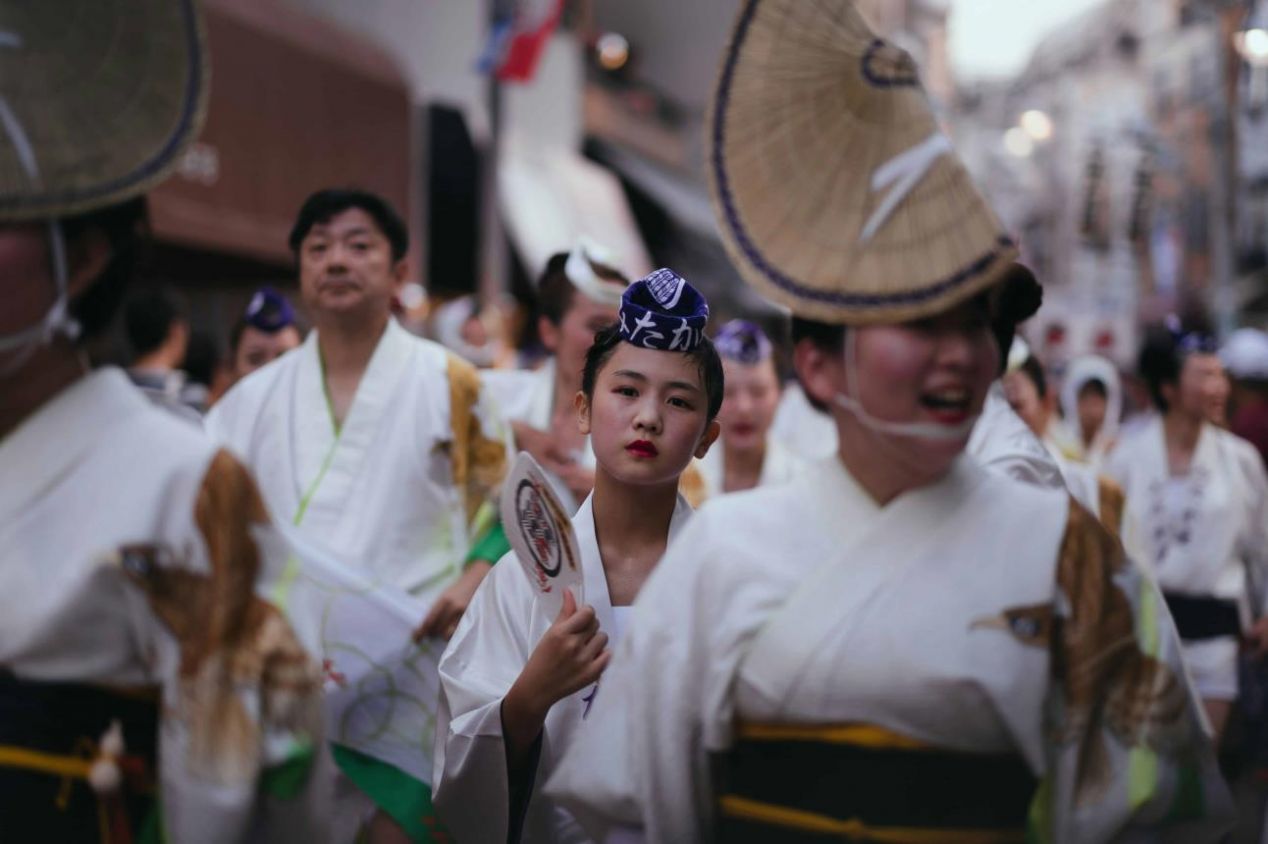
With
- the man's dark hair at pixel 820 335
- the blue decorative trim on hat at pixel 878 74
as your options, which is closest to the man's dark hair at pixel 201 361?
the man's dark hair at pixel 820 335

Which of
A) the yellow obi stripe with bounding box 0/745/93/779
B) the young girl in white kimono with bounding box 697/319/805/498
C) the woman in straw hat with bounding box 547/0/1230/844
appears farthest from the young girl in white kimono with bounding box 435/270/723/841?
the young girl in white kimono with bounding box 697/319/805/498

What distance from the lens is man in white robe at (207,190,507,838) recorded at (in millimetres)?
4668

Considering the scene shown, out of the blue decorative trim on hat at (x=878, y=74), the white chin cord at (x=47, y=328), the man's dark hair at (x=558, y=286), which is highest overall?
the blue decorative trim on hat at (x=878, y=74)

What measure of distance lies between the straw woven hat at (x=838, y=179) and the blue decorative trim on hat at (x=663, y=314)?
808 mm

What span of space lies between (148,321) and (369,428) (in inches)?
94.4

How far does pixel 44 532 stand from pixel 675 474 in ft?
4.78

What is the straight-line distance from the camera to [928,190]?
2443 millimetres

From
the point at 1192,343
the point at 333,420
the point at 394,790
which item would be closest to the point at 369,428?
the point at 333,420

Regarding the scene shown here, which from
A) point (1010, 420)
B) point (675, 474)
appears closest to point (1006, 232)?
point (675, 474)

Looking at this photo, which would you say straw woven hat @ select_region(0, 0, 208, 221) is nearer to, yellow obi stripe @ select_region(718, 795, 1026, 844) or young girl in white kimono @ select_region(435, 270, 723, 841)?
young girl in white kimono @ select_region(435, 270, 723, 841)

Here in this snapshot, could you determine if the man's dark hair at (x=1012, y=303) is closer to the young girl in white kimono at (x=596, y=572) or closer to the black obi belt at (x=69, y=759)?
the young girl in white kimono at (x=596, y=572)

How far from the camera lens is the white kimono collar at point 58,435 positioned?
2.36 metres

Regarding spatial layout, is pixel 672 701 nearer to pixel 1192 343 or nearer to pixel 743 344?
pixel 743 344

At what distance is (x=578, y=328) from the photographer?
519 cm
